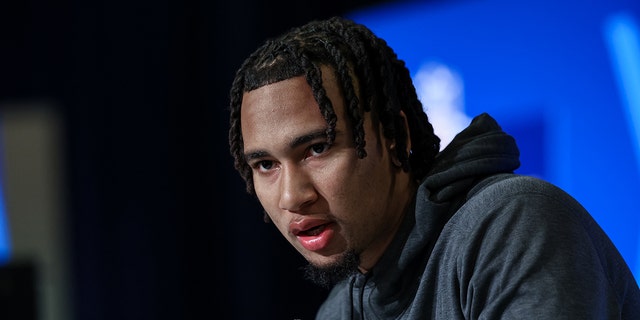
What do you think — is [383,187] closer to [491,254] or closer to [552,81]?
[491,254]

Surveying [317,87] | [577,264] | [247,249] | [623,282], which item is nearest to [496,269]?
[577,264]

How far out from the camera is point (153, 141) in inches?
143

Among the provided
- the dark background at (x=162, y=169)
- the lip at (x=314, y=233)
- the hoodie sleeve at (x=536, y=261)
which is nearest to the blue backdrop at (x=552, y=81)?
the dark background at (x=162, y=169)

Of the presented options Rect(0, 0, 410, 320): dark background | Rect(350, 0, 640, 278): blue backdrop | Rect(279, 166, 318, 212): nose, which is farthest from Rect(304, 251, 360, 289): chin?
Rect(0, 0, 410, 320): dark background

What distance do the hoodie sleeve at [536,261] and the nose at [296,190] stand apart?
25 cm

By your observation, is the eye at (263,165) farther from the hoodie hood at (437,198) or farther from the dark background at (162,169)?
the dark background at (162,169)

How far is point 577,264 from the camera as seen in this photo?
1.14 metres

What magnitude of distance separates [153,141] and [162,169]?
13cm

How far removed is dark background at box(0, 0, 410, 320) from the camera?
3293 millimetres

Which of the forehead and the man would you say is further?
the forehead

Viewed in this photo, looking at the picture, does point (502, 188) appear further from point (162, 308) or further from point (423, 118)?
point (162, 308)

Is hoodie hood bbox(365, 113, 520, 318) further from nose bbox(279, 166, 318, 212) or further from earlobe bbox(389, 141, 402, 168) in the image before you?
nose bbox(279, 166, 318, 212)

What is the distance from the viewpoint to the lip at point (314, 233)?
1.37 m

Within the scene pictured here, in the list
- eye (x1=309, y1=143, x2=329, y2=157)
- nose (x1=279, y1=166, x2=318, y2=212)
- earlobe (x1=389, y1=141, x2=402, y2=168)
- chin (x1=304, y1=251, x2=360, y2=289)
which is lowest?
chin (x1=304, y1=251, x2=360, y2=289)
